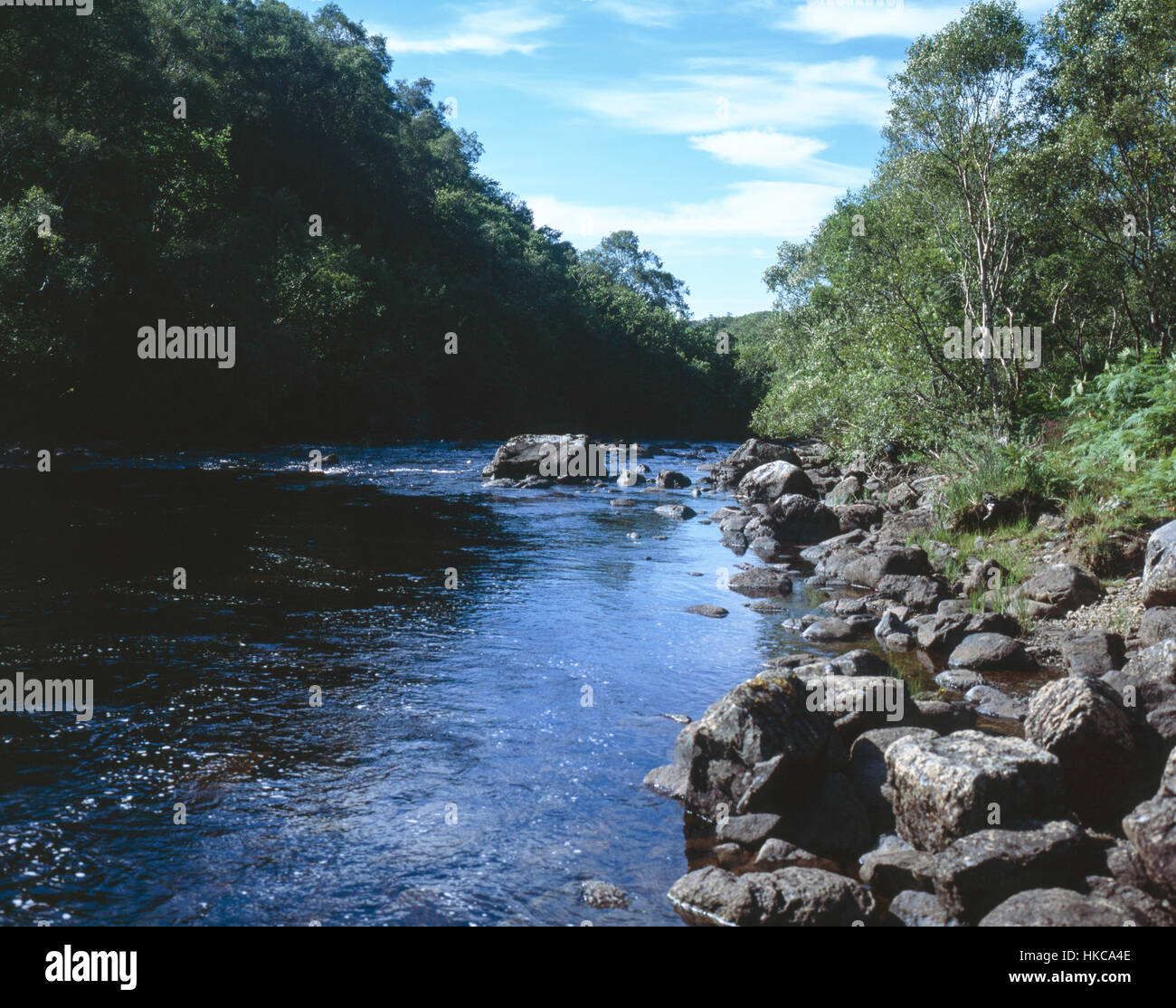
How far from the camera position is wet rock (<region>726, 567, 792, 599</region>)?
18.4 m

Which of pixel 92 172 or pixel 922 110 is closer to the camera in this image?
pixel 922 110

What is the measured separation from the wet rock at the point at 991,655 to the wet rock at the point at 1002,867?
20.5 feet

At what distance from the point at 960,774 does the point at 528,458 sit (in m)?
31.5

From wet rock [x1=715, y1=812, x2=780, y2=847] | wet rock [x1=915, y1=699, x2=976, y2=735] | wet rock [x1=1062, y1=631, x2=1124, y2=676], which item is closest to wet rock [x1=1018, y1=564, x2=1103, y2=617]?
wet rock [x1=1062, y1=631, x2=1124, y2=676]

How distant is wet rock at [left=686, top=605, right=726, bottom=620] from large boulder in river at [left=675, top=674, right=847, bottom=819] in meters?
7.26

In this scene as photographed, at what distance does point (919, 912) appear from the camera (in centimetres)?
682

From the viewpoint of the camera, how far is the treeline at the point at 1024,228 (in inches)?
863

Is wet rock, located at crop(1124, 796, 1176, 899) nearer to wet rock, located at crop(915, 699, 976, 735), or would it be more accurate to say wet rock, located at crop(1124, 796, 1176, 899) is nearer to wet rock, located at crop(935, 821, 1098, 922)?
wet rock, located at crop(935, 821, 1098, 922)

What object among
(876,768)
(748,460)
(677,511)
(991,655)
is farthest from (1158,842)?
(748,460)

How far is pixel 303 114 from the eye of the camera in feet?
Answer: 211

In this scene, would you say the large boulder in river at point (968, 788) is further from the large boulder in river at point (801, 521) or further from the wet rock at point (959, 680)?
the large boulder in river at point (801, 521)

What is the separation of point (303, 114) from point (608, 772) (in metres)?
66.4

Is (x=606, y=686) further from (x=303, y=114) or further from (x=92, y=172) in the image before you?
(x=303, y=114)
